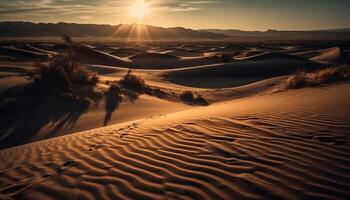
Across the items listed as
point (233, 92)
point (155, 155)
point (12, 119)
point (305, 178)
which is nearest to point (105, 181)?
point (155, 155)

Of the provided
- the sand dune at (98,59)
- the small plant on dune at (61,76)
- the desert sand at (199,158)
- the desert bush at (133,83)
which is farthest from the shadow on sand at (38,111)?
the sand dune at (98,59)

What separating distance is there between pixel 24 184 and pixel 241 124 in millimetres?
3861

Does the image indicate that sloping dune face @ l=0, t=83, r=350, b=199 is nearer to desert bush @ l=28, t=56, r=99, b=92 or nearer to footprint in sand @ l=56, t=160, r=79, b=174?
footprint in sand @ l=56, t=160, r=79, b=174

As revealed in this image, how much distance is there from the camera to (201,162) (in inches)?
172

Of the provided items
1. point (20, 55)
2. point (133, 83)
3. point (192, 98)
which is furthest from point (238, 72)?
point (20, 55)

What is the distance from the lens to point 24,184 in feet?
14.0

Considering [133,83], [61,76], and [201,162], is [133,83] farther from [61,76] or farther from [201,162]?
[201,162]

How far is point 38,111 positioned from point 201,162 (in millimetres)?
7451

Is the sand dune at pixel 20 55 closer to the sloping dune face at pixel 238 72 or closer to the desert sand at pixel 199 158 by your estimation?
the sloping dune face at pixel 238 72

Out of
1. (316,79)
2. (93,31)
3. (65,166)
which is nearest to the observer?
(65,166)

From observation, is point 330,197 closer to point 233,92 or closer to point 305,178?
point 305,178

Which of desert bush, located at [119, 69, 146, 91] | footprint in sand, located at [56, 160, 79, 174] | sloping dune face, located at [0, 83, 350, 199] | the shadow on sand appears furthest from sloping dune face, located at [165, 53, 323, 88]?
footprint in sand, located at [56, 160, 79, 174]

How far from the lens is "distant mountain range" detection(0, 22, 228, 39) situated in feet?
488

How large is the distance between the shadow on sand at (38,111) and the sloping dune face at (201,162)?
2.13 m
